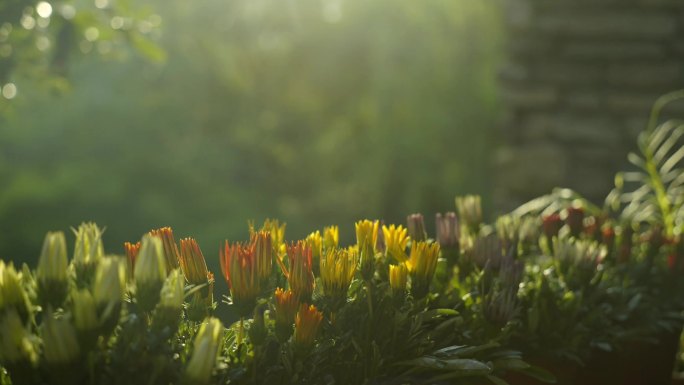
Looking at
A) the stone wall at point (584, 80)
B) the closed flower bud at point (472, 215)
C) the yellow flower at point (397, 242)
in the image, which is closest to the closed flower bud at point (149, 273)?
the yellow flower at point (397, 242)

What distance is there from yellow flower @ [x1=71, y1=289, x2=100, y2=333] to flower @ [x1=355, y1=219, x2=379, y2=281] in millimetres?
667

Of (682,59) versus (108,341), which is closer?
(108,341)

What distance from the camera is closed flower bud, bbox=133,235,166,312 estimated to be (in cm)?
155

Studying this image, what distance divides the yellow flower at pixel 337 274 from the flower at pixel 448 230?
61 centimetres

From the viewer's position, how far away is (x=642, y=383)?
9.37 feet

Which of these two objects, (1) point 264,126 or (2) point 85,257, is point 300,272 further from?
(1) point 264,126

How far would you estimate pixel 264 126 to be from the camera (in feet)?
43.4

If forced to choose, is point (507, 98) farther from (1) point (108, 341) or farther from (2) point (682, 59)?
(1) point (108, 341)

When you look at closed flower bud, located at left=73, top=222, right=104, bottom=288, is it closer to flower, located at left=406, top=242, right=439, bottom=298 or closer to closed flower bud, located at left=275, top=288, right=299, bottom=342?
closed flower bud, located at left=275, top=288, right=299, bottom=342

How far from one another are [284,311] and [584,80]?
4880mm

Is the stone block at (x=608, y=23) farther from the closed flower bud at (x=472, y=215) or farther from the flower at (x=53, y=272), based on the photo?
the flower at (x=53, y=272)

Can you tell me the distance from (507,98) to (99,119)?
8.25m

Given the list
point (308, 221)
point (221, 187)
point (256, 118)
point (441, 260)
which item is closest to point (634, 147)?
point (441, 260)

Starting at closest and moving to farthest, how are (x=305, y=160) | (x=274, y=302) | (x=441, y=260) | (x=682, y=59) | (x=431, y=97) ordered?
(x=274, y=302)
(x=441, y=260)
(x=682, y=59)
(x=431, y=97)
(x=305, y=160)
